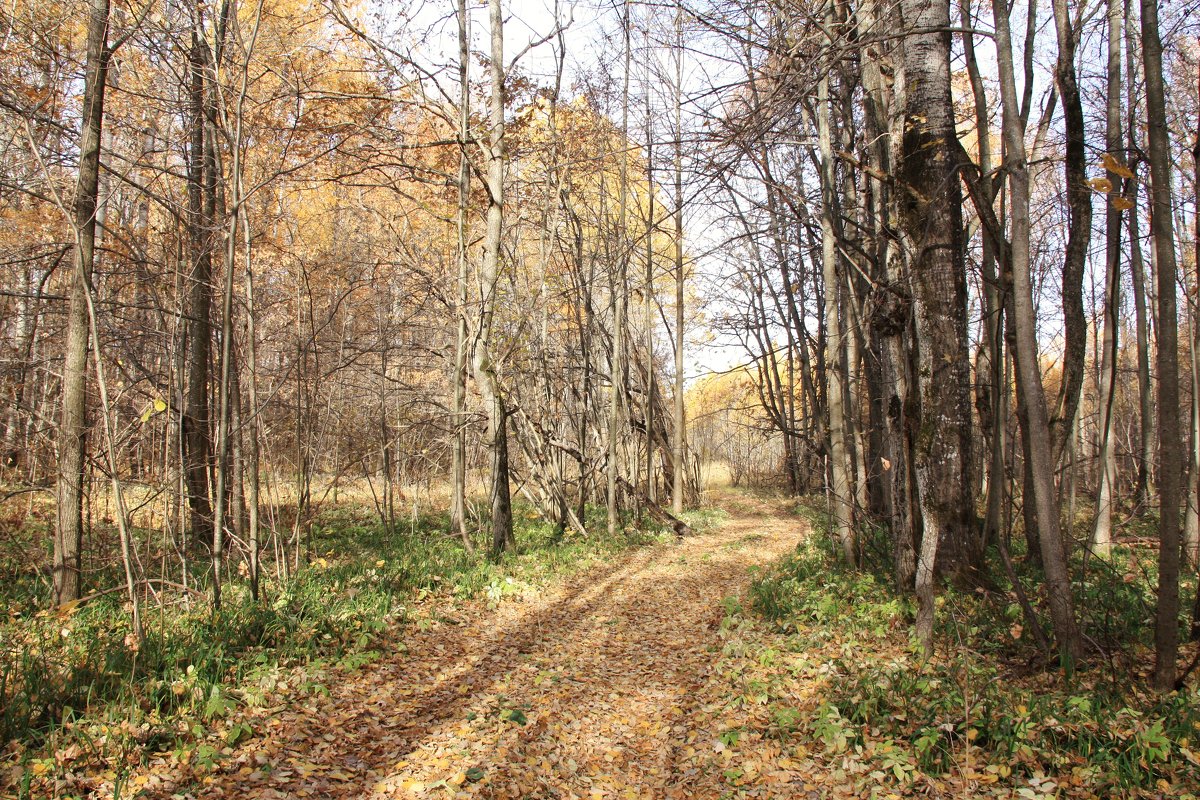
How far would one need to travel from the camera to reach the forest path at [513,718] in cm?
365

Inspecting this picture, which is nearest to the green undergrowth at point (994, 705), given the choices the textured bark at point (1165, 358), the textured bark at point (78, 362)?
the textured bark at point (1165, 358)

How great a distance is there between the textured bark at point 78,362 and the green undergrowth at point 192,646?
51 cm

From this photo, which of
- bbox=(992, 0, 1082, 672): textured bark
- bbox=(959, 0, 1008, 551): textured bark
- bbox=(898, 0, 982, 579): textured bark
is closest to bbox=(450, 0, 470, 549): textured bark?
bbox=(898, 0, 982, 579): textured bark

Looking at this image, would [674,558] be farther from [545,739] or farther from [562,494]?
[545,739]

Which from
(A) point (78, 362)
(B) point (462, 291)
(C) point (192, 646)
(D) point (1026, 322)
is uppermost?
(B) point (462, 291)

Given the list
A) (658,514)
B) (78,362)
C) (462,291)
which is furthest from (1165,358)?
(658,514)

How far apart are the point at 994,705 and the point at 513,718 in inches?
116

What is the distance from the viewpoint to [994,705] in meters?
3.79

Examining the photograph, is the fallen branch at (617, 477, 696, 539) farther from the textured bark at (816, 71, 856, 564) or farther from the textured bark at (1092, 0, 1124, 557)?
the textured bark at (1092, 0, 1124, 557)

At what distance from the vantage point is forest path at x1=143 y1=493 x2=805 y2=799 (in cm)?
365

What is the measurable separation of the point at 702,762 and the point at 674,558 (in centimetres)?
657

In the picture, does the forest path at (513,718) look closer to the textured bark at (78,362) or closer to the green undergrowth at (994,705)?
the green undergrowth at (994,705)

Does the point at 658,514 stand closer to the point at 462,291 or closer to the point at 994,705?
the point at 462,291

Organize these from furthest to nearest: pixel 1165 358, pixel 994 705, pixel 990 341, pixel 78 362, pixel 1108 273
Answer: pixel 990 341, pixel 78 362, pixel 1108 273, pixel 994 705, pixel 1165 358
